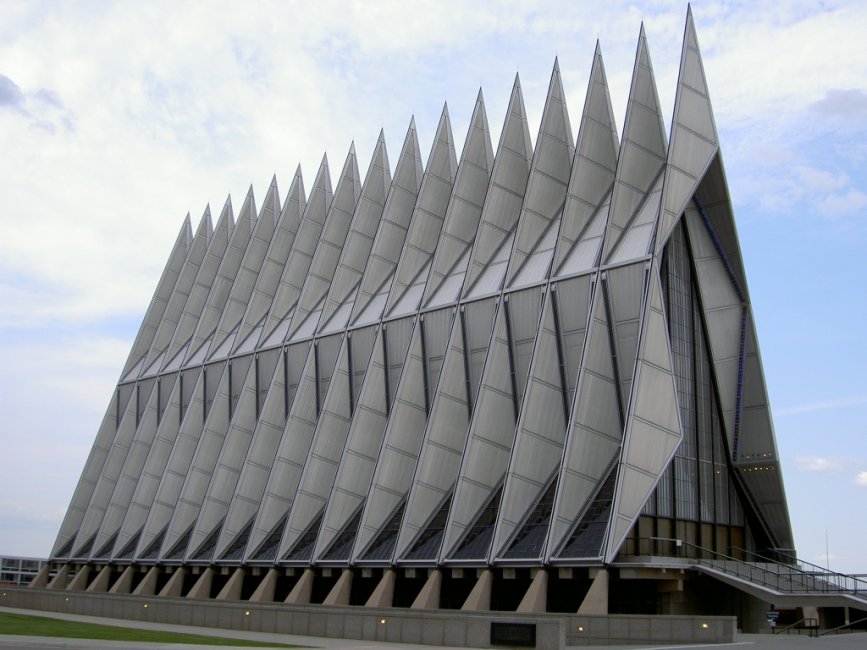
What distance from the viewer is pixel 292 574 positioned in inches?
1619

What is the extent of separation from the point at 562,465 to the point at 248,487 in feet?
65.3

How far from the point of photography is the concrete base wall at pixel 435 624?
2308 cm

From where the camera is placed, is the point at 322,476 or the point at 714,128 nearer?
the point at 714,128

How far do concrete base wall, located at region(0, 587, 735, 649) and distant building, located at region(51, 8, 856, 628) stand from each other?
12.8 ft

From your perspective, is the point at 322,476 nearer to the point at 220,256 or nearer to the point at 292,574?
the point at 292,574

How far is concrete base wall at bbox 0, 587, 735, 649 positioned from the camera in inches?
909

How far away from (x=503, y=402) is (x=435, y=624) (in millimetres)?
14689

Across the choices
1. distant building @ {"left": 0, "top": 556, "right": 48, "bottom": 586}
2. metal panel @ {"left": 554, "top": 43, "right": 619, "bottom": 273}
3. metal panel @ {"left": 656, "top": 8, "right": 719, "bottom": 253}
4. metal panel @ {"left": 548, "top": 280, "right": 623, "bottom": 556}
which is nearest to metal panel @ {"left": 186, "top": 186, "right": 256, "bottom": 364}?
metal panel @ {"left": 554, "top": 43, "right": 619, "bottom": 273}

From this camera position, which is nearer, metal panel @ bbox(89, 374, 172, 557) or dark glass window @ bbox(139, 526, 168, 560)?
dark glass window @ bbox(139, 526, 168, 560)

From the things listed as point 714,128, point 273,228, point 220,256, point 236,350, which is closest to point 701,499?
point 714,128

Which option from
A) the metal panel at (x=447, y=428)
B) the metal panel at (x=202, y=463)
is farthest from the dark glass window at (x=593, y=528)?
the metal panel at (x=202, y=463)

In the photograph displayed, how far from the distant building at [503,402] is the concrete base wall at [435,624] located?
3.89 m

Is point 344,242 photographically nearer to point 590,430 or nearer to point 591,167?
point 591,167

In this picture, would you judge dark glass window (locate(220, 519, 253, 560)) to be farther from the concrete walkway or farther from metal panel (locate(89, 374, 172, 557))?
metal panel (locate(89, 374, 172, 557))
